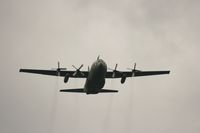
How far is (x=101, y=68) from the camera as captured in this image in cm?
6288

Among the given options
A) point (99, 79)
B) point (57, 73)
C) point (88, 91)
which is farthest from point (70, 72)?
point (99, 79)

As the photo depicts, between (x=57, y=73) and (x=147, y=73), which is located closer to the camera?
(x=57, y=73)

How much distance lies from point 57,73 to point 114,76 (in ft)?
37.2

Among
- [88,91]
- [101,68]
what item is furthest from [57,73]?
[101,68]

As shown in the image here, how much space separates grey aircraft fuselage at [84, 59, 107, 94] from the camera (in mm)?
63125

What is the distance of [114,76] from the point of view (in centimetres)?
7625

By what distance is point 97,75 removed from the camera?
63.7 metres

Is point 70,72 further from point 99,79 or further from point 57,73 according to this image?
point 99,79

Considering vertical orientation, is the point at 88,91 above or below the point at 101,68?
below

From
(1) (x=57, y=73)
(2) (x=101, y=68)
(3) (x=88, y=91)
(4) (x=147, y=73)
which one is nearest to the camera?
(2) (x=101, y=68)

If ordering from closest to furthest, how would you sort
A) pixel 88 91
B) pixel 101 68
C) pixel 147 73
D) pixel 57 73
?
1. pixel 101 68
2. pixel 88 91
3. pixel 57 73
4. pixel 147 73

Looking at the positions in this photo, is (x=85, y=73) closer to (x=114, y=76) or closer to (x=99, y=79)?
(x=114, y=76)

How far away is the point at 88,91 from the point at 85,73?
7436 millimetres

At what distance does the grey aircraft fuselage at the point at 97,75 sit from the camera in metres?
63.1
